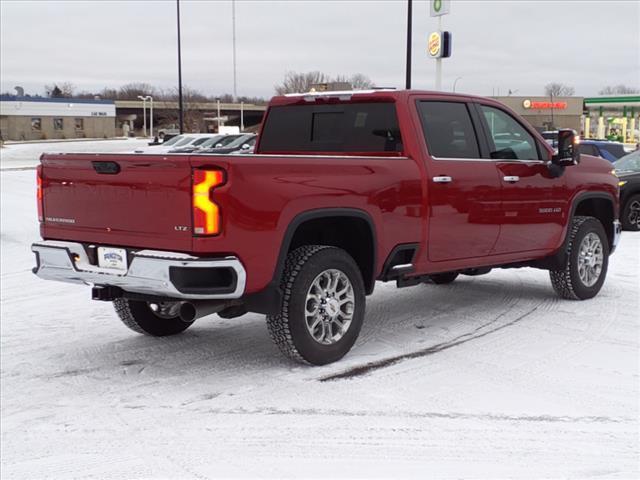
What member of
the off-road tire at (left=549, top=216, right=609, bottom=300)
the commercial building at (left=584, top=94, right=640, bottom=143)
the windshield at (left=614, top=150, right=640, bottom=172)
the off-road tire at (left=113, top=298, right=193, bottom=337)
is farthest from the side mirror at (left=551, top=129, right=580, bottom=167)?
the commercial building at (left=584, top=94, right=640, bottom=143)

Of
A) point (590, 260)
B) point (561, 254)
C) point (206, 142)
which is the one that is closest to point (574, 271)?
point (561, 254)

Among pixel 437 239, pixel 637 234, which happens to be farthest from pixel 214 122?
pixel 437 239

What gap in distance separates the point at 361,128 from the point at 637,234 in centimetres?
889

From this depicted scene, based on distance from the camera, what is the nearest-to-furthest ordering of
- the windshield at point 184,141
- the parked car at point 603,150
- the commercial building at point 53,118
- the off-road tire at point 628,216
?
the off-road tire at point 628,216, the parked car at point 603,150, the windshield at point 184,141, the commercial building at point 53,118

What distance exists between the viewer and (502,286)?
8961mm

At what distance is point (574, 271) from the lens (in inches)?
310

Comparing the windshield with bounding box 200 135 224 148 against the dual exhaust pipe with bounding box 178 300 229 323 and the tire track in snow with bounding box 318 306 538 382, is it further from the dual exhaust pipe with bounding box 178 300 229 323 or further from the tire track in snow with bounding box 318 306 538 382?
the dual exhaust pipe with bounding box 178 300 229 323

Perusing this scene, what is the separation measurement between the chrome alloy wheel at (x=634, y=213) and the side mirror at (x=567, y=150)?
24.2 feet

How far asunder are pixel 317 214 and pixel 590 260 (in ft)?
13.1

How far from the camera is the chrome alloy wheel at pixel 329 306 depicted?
18.0 ft

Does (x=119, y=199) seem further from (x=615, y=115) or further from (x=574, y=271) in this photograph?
(x=615, y=115)

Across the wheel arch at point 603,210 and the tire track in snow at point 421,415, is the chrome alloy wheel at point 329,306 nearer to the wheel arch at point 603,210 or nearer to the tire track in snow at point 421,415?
the tire track in snow at point 421,415

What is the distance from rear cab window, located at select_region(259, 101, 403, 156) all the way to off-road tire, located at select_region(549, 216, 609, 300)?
254cm

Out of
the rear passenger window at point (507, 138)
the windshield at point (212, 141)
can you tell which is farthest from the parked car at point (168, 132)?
the rear passenger window at point (507, 138)
